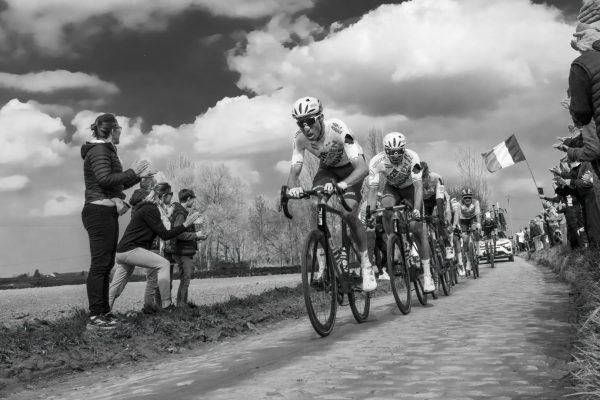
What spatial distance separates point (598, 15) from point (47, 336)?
19.4ft

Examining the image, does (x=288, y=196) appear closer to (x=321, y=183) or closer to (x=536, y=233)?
(x=321, y=183)

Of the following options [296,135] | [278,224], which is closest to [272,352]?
[296,135]

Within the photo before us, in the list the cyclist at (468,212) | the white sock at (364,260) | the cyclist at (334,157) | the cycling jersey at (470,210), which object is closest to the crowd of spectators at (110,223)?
the cyclist at (334,157)

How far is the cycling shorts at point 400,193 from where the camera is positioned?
945 cm

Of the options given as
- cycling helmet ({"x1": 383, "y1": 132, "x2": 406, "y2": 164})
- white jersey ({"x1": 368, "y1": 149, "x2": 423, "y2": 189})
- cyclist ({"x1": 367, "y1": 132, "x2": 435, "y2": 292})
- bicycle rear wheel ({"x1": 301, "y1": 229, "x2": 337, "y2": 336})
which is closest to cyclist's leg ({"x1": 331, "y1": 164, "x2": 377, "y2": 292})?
bicycle rear wheel ({"x1": 301, "y1": 229, "x2": 337, "y2": 336})

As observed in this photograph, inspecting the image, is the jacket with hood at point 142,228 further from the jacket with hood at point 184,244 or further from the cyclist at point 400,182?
the cyclist at point 400,182

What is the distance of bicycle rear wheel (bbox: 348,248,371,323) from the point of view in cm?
688

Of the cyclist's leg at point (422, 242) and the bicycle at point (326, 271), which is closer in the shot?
the bicycle at point (326, 271)

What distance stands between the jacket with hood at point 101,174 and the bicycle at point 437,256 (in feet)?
17.1

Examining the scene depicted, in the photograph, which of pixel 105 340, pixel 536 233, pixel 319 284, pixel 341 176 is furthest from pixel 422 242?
pixel 536 233

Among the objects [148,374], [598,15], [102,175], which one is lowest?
[148,374]

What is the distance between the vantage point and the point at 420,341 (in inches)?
209

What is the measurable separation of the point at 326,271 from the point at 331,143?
1.50 m

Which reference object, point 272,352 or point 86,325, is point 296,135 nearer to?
point 272,352
